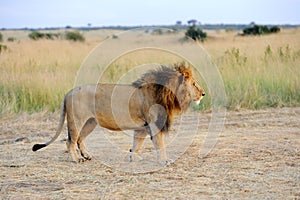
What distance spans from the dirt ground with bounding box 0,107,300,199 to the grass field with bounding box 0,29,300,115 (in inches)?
75.3

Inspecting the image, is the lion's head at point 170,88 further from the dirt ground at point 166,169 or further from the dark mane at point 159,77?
the dirt ground at point 166,169

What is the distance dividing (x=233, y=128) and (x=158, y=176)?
3.10m

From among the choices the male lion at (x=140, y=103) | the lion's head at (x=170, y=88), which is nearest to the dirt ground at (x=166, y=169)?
the male lion at (x=140, y=103)

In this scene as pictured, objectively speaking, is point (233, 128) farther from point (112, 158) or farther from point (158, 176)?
point (158, 176)

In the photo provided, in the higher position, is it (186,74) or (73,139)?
(186,74)

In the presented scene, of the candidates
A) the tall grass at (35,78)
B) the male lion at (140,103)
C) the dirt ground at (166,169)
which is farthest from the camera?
the tall grass at (35,78)

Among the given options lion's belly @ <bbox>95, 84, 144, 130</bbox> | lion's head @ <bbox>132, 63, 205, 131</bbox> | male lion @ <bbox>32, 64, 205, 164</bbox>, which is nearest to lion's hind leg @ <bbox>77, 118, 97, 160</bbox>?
male lion @ <bbox>32, 64, 205, 164</bbox>

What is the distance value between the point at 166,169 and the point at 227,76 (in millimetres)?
5863

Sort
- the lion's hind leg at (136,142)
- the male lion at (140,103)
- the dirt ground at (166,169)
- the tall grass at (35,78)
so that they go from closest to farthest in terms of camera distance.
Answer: the dirt ground at (166,169), the male lion at (140,103), the lion's hind leg at (136,142), the tall grass at (35,78)

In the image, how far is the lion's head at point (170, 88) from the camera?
652 centimetres

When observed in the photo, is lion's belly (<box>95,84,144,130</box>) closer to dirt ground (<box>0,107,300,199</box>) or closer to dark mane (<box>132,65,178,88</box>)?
dark mane (<box>132,65,178,88</box>)

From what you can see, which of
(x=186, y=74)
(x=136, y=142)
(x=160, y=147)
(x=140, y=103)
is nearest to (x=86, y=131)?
(x=136, y=142)

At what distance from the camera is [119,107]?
21.3 ft

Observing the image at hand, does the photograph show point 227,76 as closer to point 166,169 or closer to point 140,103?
point 140,103
